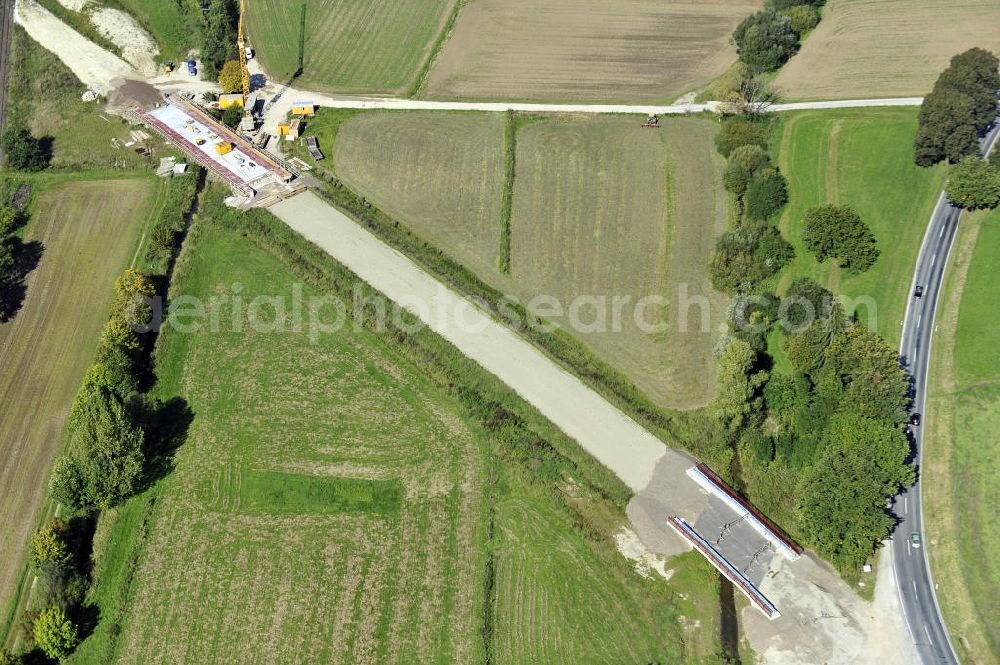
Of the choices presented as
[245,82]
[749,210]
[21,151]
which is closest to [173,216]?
[21,151]

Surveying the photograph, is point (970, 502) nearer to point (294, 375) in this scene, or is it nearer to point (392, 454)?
point (392, 454)

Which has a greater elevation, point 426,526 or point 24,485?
point 24,485

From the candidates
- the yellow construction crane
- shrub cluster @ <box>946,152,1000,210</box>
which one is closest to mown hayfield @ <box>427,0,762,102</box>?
the yellow construction crane

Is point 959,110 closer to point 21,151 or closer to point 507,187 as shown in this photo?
point 507,187

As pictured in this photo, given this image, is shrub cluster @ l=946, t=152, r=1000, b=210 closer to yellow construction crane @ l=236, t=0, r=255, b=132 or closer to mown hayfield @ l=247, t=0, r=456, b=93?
mown hayfield @ l=247, t=0, r=456, b=93

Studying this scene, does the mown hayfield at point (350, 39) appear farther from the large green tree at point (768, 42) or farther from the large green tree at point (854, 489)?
the large green tree at point (854, 489)

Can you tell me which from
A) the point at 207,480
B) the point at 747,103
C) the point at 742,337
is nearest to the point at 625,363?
the point at 742,337
